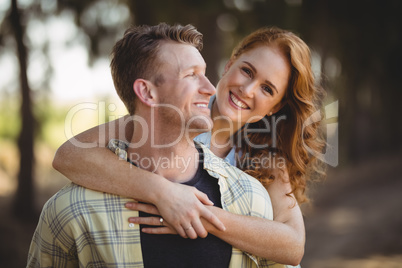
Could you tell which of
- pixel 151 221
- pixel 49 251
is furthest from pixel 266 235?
pixel 49 251

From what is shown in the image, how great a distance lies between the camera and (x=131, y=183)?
1896 mm

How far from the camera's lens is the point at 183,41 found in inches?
82.7

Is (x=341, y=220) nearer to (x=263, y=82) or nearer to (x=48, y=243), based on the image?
(x=263, y=82)

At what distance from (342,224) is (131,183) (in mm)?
6863

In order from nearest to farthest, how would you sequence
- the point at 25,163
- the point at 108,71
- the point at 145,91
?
the point at 145,91
the point at 108,71
the point at 25,163

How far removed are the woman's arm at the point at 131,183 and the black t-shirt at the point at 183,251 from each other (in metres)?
0.09

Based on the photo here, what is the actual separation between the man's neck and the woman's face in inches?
28.2

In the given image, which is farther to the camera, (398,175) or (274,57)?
(398,175)

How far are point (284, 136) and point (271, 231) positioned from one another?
0.95 meters

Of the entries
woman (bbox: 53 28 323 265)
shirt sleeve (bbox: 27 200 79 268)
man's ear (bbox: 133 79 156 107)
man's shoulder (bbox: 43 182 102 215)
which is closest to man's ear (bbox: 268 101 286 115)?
woman (bbox: 53 28 323 265)

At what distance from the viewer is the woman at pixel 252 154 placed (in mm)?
1867

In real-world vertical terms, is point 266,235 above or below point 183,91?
below

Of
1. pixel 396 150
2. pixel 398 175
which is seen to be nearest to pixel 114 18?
pixel 398 175

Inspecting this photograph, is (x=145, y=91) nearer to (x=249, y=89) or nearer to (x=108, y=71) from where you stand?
(x=249, y=89)
